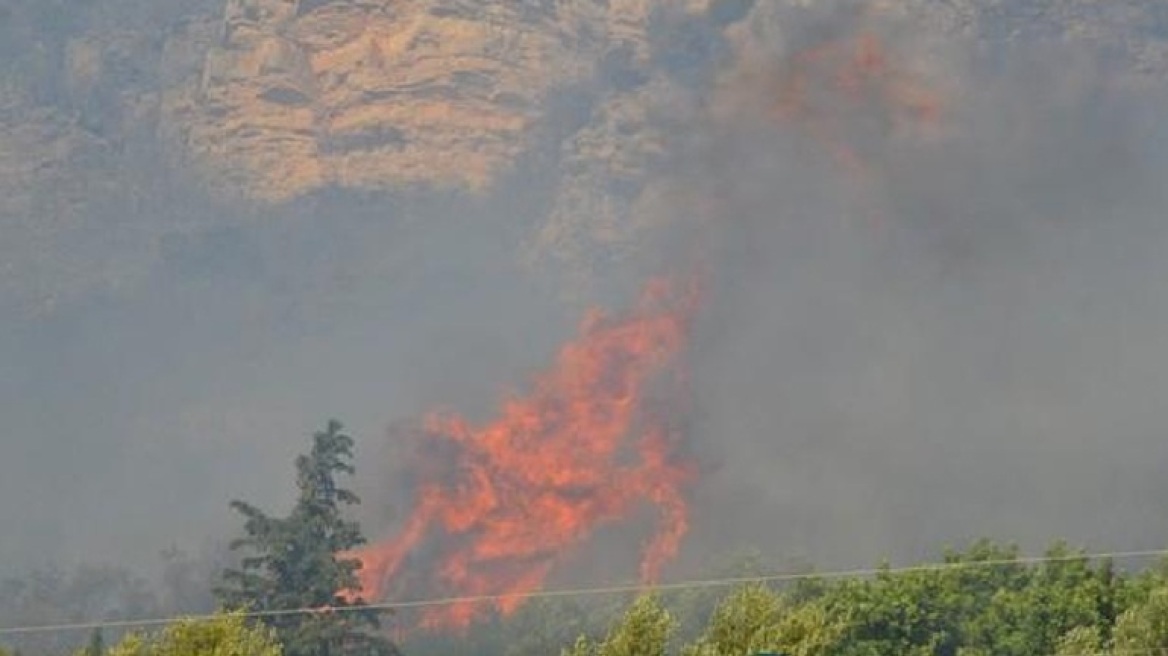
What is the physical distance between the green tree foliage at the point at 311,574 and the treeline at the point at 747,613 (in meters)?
0.10

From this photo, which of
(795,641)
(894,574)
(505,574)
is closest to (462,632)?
(505,574)

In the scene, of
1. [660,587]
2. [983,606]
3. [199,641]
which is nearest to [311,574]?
[660,587]

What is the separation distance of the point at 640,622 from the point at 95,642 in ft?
152

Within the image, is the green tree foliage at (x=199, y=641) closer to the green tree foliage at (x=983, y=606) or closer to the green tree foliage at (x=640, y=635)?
the green tree foliage at (x=640, y=635)

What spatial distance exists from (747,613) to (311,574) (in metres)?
57.6

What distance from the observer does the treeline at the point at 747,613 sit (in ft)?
188

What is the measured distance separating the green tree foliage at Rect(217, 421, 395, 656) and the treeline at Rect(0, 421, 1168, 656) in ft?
0.33

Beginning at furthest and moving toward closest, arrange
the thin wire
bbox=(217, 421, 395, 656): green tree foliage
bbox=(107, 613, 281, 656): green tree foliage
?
bbox=(217, 421, 395, 656): green tree foliage, the thin wire, bbox=(107, 613, 281, 656): green tree foliage

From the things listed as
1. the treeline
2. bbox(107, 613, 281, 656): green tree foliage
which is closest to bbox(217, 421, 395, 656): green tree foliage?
the treeline

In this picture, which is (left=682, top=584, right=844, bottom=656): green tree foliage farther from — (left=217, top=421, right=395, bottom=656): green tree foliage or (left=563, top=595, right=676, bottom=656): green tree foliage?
(left=217, top=421, right=395, bottom=656): green tree foliage

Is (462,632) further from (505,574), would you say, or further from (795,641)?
(795,641)

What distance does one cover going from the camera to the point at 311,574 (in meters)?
111

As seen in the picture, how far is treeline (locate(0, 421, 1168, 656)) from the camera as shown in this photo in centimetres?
5722

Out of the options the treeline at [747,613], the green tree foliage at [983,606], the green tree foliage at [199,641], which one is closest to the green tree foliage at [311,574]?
the treeline at [747,613]
